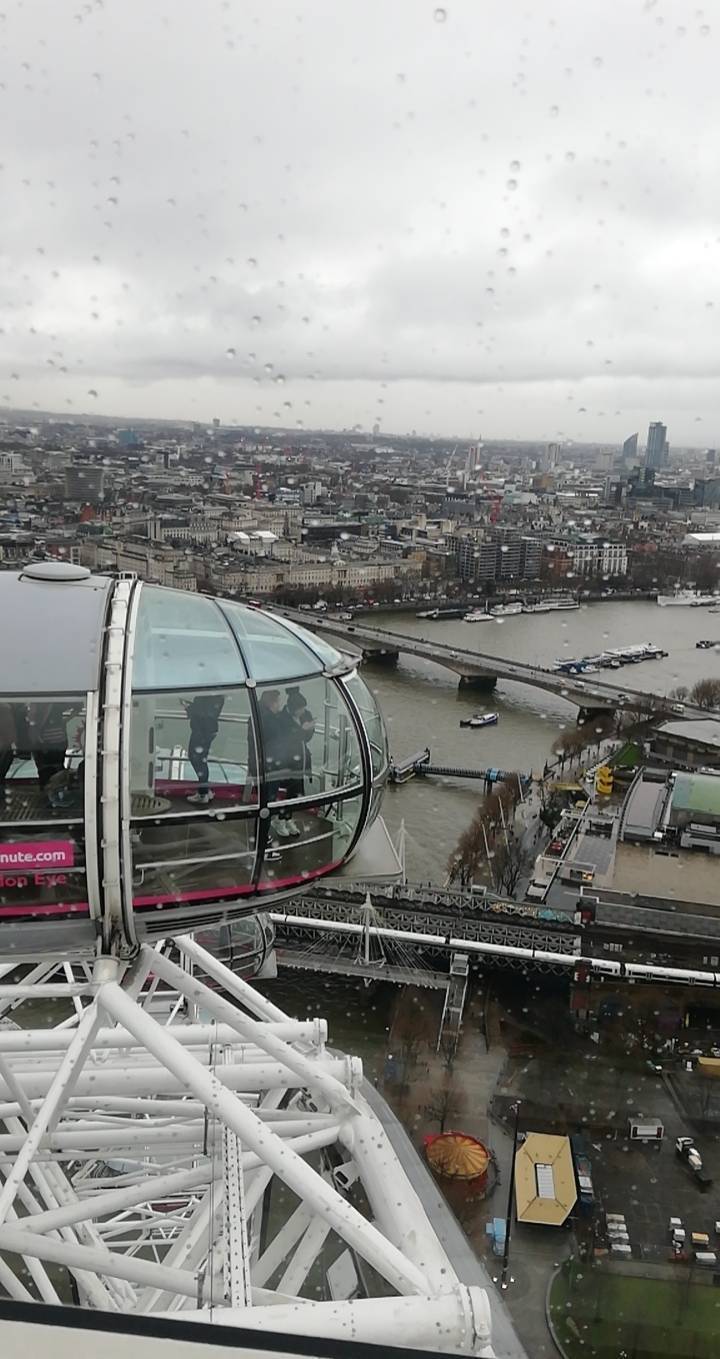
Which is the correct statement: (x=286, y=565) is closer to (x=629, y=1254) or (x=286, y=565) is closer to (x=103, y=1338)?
(x=629, y=1254)

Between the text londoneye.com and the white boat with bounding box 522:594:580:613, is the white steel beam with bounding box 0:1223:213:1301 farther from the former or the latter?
the white boat with bounding box 522:594:580:613

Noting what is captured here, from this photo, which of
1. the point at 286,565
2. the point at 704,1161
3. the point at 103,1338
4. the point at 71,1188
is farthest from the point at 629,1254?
the point at 286,565

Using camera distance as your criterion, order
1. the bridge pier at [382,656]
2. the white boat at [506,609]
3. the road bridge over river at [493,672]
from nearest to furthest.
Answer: the road bridge over river at [493,672] → the bridge pier at [382,656] → the white boat at [506,609]

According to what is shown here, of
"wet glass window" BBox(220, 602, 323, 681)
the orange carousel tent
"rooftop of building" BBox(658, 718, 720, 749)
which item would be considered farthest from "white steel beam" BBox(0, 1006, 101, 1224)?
"rooftop of building" BBox(658, 718, 720, 749)

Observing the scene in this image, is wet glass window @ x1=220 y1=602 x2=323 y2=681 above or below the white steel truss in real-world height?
above

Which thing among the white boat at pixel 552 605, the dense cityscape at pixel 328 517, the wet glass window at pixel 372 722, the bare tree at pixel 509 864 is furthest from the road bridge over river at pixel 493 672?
the wet glass window at pixel 372 722

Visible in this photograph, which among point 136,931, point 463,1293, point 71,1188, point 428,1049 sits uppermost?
point 136,931

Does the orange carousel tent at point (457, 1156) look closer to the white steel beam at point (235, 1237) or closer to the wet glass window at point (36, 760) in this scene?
the white steel beam at point (235, 1237)
